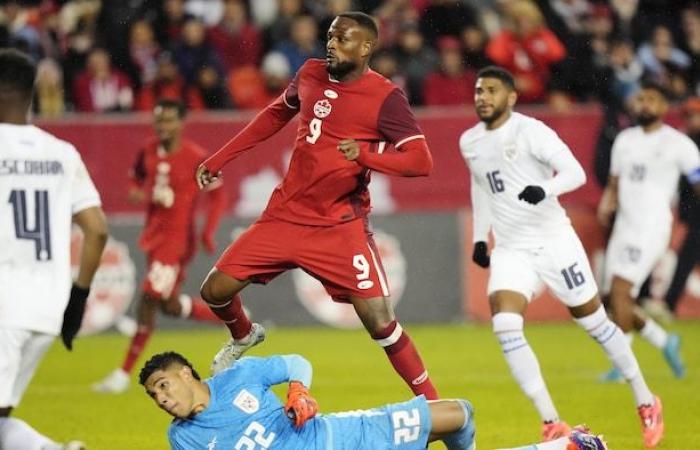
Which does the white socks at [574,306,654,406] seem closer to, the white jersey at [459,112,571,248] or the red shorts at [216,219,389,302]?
the white jersey at [459,112,571,248]

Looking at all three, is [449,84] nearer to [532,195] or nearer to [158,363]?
[532,195]

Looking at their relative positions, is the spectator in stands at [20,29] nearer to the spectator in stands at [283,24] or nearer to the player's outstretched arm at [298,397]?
the spectator in stands at [283,24]

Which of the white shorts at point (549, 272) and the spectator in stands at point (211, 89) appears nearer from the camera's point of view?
the white shorts at point (549, 272)

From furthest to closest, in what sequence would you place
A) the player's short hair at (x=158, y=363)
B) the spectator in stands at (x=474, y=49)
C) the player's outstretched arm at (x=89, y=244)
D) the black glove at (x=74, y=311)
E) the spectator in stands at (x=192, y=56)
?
1. the spectator in stands at (x=192, y=56)
2. the spectator in stands at (x=474, y=49)
3. the black glove at (x=74, y=311)
4. the player's outstretched arm at (x=89, y=244)
5. the player's short hair at (x=158, y=363)

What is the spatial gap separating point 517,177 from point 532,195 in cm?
81

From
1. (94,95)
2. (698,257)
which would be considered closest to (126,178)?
(94,95)

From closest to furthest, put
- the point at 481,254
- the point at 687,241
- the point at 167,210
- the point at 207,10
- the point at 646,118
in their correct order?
the point at 481,254
the point at 646,118
the point at 167,210
the point at 687,241
the point at 207,10

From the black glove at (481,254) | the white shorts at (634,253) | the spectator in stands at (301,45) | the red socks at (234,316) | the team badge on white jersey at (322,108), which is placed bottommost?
the spectator in stands at (301,45)

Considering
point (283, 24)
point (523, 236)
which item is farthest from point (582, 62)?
Result: point (523, 236)

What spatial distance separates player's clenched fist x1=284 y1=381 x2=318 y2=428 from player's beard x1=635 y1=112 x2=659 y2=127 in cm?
601

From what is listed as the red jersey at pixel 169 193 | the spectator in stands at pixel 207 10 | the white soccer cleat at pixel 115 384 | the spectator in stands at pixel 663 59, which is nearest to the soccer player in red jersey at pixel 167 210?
the red jersey at pixel 169 193

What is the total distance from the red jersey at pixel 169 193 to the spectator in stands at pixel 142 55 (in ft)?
21.4

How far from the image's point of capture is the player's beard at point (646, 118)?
12.2 m

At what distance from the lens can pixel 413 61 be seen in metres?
19.2
